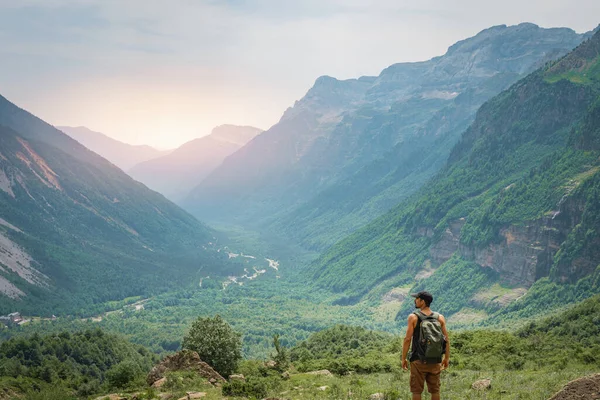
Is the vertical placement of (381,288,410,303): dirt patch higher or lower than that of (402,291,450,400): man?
lower

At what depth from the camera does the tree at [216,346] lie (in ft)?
152

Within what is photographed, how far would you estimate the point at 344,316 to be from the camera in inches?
7131

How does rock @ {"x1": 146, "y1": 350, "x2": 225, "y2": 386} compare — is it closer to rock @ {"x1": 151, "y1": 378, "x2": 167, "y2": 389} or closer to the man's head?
rock @ {"x1": 151, "y1": 378, "x2": 167, "y2": 389}

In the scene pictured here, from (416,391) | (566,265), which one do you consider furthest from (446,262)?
(416,391)

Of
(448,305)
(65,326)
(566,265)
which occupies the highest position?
(566,265)

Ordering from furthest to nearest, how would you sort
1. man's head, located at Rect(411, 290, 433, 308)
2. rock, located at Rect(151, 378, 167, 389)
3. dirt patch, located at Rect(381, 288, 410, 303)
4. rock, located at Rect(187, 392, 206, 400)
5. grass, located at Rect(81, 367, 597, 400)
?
1. dirt patch, located at Rect(381, 288, 410, 303)
2. rock, located at Rect(151, 378, 167, 389)
3. rock, located at Rect(187, 392, 206, 400)
4. grass, located at Rect(81, 367, 597, 400)
5. man's head, located at Rect(411, 290, 433, 308)

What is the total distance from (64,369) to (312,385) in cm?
5671

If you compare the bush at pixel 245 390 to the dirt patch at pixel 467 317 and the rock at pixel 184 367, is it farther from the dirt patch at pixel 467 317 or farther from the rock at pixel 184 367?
the dirt patch at pixel 467 317

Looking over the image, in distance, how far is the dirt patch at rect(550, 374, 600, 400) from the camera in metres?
18.1

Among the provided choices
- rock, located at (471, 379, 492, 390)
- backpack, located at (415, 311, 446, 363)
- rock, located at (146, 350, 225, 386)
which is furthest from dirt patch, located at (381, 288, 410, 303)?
backpack, located at (415, 311, 446, 363)

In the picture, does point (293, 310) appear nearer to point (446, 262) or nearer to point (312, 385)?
point (446, 262)

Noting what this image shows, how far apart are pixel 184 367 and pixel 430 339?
27628mm

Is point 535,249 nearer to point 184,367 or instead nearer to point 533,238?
point 533,238

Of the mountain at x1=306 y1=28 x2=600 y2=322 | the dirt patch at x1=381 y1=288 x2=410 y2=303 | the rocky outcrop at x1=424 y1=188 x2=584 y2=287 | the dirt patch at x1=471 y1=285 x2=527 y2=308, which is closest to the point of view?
the mountain at x1=306 y1=28 x2=600 y2=322
